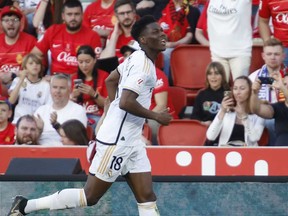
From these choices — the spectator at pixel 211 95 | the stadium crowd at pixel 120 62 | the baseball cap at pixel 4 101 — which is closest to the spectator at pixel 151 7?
the stadium crowd at pixel 120 62

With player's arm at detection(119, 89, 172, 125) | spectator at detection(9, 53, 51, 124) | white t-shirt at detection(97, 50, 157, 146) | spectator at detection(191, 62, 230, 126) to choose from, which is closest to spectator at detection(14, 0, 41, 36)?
spectator at detection(9, 53, 51, 124)

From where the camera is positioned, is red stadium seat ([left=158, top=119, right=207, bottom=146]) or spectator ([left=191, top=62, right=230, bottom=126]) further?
spectator ([left=191, top=62, right=230, bottom=126])

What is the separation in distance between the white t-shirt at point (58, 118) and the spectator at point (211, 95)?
3.99 ft

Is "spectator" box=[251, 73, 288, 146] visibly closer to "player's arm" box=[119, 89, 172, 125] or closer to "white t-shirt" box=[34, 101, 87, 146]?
"white t-shirt" box=[34, 101, 87, 146]

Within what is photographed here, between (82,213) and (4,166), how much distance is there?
60.0 inches

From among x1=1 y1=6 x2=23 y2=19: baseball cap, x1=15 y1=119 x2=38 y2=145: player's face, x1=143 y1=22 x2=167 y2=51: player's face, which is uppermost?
x1=143 y1=22 x2=167 y2=51: player's face

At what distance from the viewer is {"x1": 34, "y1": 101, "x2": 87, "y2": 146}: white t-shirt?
10.0 m

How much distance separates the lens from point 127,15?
35.4ft

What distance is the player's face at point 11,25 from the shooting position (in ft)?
36.8

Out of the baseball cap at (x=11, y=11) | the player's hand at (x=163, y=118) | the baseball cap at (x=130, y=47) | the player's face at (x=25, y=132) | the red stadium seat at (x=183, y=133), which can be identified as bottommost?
the red stadium seat at (x=183, y=133)

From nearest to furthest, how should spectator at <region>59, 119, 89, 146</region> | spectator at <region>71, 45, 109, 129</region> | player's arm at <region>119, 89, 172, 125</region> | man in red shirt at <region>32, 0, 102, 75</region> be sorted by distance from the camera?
1. player's arm at <region>119, 89, 172, 125</region>
2. spectator at <region>59, 119, 89, 146</region>
3. spectator at <region>71, 45, 109, 129</region>
4. man in red shirt at <region>32, 0, 102, 75</region>

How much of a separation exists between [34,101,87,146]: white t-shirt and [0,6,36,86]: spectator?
44.8 inches

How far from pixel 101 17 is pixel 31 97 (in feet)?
4.87

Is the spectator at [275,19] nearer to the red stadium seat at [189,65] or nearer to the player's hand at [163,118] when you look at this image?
the red stadium seat at [189,65]
